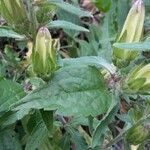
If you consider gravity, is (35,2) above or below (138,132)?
above

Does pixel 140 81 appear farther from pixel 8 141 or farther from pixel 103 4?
A: pixel 103 4

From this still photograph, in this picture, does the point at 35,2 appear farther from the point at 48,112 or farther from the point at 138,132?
the point at 138,132

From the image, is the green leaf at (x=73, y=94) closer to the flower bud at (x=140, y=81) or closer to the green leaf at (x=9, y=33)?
the flower bud at (x=140, y=81)

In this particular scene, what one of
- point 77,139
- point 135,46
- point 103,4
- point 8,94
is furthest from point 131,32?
point 103,4

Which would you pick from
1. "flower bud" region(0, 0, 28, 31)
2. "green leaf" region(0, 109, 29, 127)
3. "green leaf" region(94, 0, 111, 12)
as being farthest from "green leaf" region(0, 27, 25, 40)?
"green leaf" region(94, 0, 111, 12)

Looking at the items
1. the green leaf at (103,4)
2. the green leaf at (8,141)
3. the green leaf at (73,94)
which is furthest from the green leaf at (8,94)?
the green leaf at (103,4)

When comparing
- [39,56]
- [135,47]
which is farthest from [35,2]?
[135,47]

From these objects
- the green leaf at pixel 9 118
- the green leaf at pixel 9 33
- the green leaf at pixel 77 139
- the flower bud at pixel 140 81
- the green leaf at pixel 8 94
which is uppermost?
the green leaf at pixel 9 33

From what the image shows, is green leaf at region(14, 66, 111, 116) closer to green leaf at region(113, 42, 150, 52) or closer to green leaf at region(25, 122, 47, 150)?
green leaf at region(113, 42, 150, 52)
